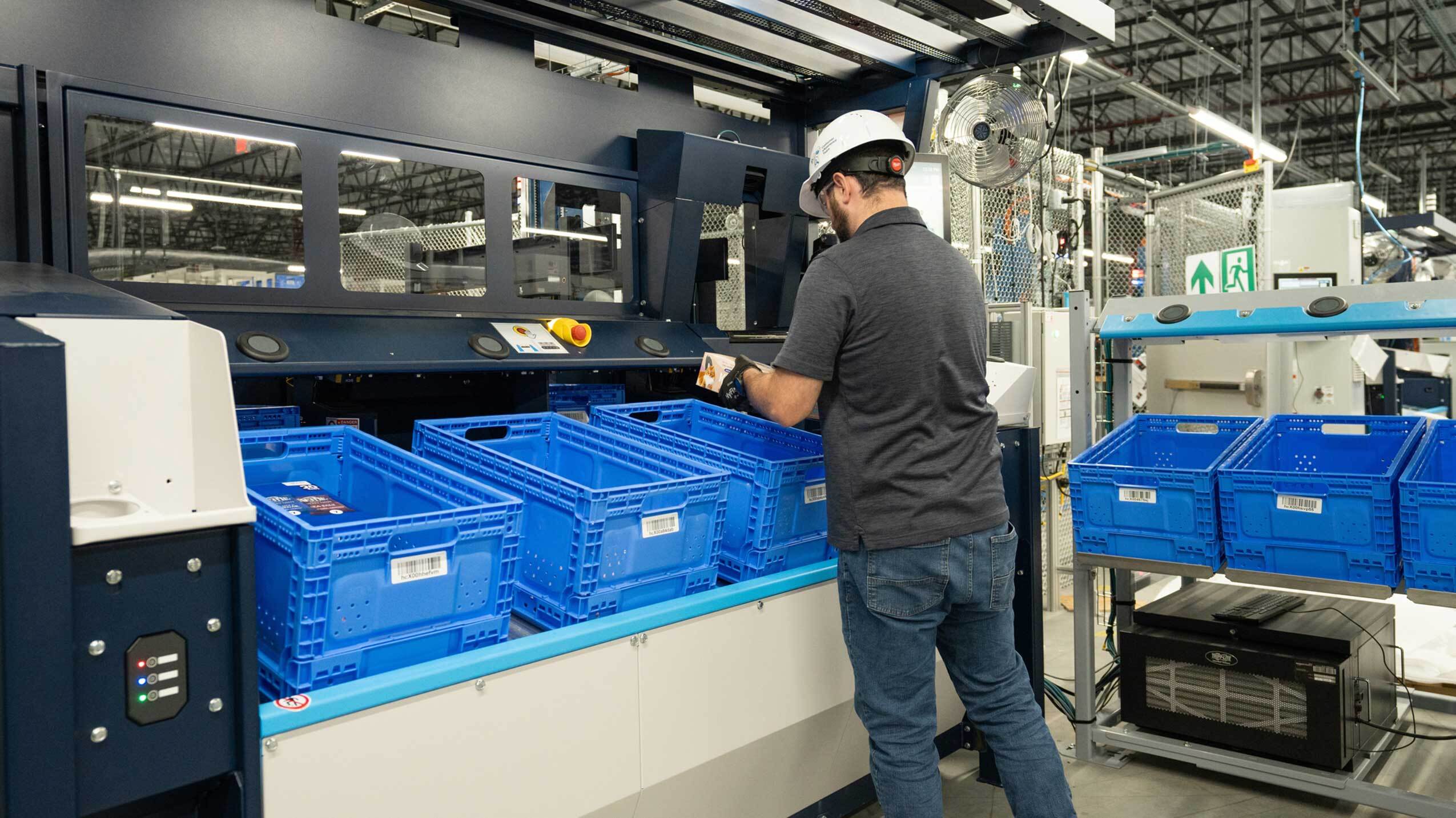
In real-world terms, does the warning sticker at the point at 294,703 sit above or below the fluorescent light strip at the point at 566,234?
below

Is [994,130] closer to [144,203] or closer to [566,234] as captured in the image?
[566,234]

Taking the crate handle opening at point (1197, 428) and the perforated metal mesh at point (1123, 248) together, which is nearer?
the crate handle opening at point (1197, 428)

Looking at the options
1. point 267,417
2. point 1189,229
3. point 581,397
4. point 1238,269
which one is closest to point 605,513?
point 267,417

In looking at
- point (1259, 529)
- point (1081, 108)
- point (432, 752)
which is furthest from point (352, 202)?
point (1081, 108)

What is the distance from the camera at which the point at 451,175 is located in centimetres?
291

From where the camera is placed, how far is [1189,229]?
685 cm

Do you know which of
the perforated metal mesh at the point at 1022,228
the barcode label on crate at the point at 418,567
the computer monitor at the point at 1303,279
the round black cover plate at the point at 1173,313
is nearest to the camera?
the barcode label on crate at the point at 418,567

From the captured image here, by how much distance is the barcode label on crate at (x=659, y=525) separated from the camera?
210 centimetres

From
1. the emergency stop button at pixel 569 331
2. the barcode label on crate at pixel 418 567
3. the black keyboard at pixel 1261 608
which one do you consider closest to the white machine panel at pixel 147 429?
the barcode label on crate at pixel 418 567

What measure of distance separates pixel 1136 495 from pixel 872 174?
60.8 inches

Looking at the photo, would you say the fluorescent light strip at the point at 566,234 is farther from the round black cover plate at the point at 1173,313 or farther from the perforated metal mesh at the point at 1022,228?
the perforated metal mesh at the point at 1022,228

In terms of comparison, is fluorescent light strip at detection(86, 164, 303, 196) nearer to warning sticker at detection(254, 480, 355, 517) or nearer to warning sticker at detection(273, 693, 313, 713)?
warning sticker at detection(254, 480, 355, 517)

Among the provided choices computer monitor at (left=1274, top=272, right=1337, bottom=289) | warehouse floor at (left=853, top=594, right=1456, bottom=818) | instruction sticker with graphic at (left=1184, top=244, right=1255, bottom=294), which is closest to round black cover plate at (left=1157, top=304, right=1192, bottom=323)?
warehouse floor at (left=853, top=594, right=1456, bottom=818)

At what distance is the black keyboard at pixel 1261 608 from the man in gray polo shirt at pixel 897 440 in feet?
4.48
